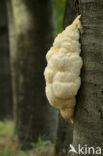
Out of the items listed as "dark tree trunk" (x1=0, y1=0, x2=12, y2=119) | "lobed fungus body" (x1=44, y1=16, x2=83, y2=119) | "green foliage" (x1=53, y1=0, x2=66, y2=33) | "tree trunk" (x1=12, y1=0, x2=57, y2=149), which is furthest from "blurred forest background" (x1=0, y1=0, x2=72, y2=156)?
"dark tree trunk" (x1=0, y1=0, x2=12, y2=119)

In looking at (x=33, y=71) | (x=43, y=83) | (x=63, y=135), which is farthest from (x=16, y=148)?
(x=63, y=135)

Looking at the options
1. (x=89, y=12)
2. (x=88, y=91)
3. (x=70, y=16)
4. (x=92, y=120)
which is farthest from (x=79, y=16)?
(x=70, y=16)

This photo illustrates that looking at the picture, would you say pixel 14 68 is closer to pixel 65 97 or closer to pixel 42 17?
pixel 42 17

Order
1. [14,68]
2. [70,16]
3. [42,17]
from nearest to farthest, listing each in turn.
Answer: [70,16], [42,17], [14,68]

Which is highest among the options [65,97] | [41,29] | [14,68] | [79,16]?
[79,16]

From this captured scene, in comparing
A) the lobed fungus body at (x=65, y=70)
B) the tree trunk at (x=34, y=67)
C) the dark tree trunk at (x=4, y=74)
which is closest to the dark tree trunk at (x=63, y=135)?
the tree trunk at (x=34, y=67)

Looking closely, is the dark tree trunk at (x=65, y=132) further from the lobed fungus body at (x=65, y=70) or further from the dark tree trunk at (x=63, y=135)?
the lobed fungus body at (x=65, y=70)

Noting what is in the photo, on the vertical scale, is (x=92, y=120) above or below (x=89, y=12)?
below

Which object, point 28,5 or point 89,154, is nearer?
point 89,154
